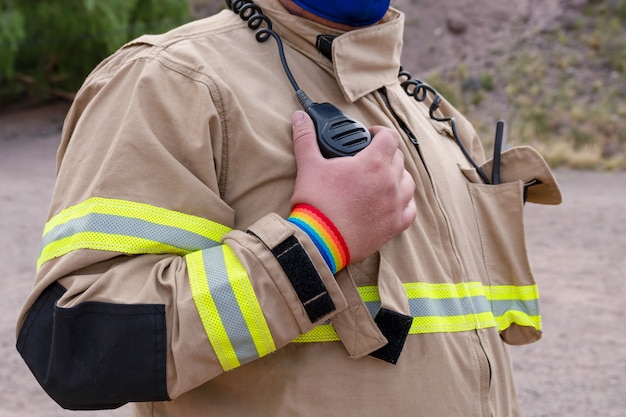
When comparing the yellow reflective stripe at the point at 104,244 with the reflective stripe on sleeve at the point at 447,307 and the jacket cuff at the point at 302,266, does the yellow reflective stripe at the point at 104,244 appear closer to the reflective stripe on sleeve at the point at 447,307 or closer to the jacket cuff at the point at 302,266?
the jacket cuff at the point at 302,266

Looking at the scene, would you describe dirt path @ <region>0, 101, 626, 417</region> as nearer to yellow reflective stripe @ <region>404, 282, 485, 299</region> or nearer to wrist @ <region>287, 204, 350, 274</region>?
yellow reflective stripe @ <region>404, 282, 485, 299</region>

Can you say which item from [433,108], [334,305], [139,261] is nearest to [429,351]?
[334,305]

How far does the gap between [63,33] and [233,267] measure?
17987mm

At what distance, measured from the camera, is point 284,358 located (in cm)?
162

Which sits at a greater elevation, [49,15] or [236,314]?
[236,314]

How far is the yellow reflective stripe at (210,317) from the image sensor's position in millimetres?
1468

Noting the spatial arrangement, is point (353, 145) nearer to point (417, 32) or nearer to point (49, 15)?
point (49, 15)

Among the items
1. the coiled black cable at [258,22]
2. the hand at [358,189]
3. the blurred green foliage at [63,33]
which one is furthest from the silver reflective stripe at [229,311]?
the blurred green foliage at [63,33]

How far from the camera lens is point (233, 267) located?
1.49m

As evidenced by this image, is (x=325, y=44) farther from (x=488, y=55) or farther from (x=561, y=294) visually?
(x=488, y=55)

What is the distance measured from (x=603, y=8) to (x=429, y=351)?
25.3 meters

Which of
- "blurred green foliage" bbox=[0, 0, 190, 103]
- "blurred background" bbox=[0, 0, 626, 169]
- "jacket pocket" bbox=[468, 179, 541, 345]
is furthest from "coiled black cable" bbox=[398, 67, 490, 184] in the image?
"blurred green foliage" bbox=[0, 0, 190, 103]

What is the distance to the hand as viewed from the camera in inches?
61.7

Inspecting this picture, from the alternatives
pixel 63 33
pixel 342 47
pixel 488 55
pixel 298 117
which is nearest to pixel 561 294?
pixel 342 47
